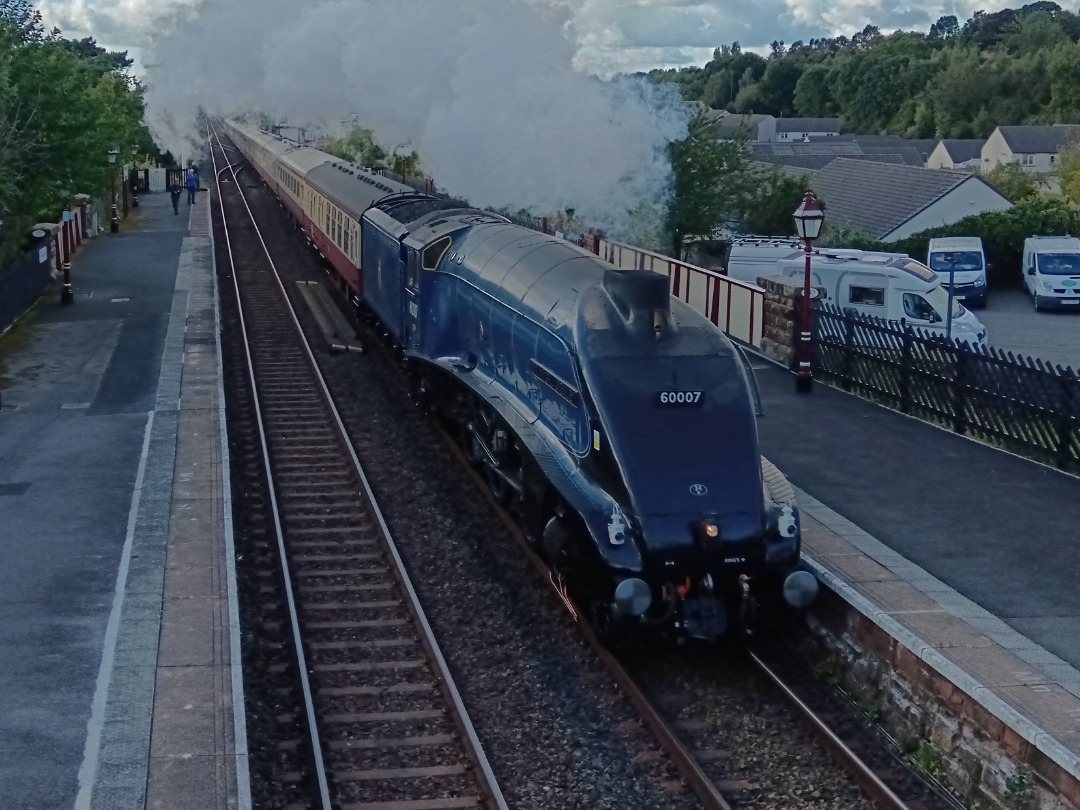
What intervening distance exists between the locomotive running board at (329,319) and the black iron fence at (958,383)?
27.0ft

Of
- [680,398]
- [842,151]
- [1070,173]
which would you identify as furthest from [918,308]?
[842,151]

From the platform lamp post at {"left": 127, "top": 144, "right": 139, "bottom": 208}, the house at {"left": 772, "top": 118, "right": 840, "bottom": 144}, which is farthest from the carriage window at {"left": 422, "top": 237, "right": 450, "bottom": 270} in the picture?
the house at {"left": 772, "top": 118, "right": 840, "bottom": 144}

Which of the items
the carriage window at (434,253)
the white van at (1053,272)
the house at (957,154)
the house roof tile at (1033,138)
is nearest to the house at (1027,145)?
the house roof tile at (1033,138)

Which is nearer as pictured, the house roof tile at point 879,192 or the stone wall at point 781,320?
the stone wall at point 781,320

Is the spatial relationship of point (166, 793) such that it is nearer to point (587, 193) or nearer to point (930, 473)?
point (930, 473)

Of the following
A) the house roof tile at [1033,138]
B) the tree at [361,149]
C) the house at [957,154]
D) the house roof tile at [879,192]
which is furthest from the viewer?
the house at [957,154]

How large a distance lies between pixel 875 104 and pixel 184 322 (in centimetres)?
9486

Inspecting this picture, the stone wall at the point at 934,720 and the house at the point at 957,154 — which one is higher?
the house at the point at 957,154

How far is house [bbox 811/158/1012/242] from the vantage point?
39.6 m

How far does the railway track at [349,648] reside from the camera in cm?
770

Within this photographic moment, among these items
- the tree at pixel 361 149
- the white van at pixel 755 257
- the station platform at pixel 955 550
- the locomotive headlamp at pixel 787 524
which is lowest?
the station platform at pixel 955 550

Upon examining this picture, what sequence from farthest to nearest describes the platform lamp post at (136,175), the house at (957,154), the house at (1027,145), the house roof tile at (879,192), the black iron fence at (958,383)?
1. the house at (957,154)
2. the house at (1027,145)
3. the platform lamp post at (136,175)
4. the house roof tile at (879,192)
5. the black iron fence at (958,383)

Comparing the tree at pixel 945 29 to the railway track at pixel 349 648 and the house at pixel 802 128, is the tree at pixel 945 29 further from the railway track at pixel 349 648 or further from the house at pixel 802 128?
the railway track at pixel 349 648

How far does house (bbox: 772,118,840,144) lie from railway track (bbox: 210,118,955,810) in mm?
96356
